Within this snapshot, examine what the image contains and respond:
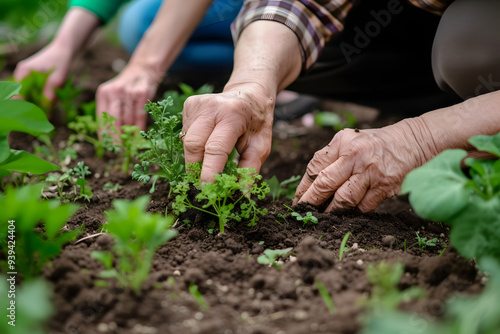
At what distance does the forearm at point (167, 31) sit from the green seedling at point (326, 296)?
173 centimetres

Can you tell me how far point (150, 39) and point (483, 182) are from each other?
1.96 m

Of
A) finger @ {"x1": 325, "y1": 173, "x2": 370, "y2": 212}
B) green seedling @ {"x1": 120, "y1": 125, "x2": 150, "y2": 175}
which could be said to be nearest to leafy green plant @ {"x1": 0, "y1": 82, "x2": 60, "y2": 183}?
green seedling @ {"x1": 120, "y1": 125, "x2": 150, "y2": 175}

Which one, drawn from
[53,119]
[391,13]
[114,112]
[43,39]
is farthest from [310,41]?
[43,39]

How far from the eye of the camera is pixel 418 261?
133 cm

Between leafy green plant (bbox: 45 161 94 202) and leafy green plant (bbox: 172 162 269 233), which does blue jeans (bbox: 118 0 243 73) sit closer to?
leafy green plant (bbox: 45 161 94 202)

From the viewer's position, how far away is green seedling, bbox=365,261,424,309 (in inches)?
40.6

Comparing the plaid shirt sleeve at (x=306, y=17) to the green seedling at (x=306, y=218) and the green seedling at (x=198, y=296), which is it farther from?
the green seedling at (x=198, y=296)

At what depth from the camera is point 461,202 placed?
3.60 ft

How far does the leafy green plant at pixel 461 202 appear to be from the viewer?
111cm

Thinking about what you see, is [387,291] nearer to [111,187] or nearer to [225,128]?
[225,128]

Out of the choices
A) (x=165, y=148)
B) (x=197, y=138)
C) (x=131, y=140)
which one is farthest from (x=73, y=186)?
(x=197, y=138)

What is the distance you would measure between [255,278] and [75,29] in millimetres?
2389

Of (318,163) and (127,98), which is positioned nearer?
(318,163)

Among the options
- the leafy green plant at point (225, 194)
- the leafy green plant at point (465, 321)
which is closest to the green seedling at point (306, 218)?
the leafy green plant at point (225, 194)
